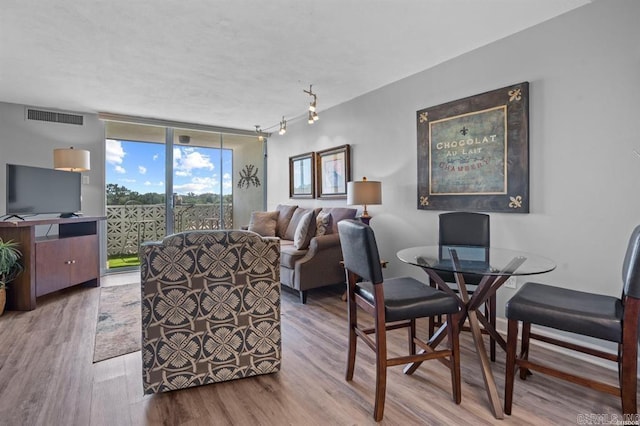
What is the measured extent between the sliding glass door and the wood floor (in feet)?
9.54

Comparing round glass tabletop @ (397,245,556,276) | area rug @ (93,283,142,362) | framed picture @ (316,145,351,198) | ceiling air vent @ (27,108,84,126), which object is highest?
ceiling air vent @ (27,108,84,126)

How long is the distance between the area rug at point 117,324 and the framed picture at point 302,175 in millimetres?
2604

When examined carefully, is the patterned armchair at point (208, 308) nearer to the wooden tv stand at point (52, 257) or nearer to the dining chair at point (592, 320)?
the dining chair at point (592, 320)

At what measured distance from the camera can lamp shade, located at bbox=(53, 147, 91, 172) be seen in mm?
3938

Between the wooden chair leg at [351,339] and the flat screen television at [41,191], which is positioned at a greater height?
the flat screen television at [41,191]

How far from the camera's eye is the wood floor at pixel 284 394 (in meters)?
1.64

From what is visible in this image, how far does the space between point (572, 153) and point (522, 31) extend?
103 centimetres

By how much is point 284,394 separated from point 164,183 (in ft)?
14.6

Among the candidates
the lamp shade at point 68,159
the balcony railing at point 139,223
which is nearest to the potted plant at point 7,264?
the lamp shade at point 68,159

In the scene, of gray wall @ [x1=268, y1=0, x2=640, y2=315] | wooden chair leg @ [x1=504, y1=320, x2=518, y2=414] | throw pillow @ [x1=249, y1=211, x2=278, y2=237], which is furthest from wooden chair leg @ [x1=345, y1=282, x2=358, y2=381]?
throw pillow @ [x1=249, y1=211, x2=278, y2=237]

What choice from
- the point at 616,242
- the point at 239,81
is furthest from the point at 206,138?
the point at 616,242

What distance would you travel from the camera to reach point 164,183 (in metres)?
5.34

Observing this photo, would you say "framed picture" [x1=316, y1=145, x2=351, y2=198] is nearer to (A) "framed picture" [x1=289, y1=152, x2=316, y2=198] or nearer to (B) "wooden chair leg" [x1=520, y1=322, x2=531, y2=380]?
(A) "framed picture" [x1=289, y1=152, x2=316, y2=198]

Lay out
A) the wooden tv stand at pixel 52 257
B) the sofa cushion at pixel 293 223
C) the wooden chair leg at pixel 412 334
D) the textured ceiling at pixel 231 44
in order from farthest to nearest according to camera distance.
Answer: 1. the sofa cushion at pixel 293 223
2. the wooden tv stand at pixel 52 257
3. the textured ceiling at pixel 231 44
4. the wooden chair leg at pixel 412 334
